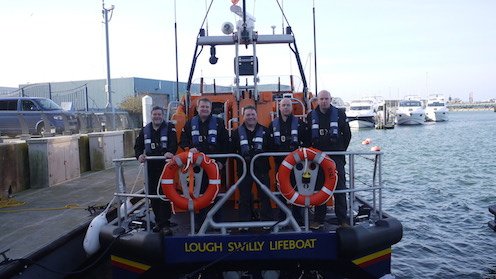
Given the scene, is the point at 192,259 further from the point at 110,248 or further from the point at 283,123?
the point at 283,123

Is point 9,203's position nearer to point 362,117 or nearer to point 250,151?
point 250,151

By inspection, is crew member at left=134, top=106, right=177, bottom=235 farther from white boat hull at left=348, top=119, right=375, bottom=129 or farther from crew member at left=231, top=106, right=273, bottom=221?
white boat hull at left=348, top=119, right=375, bottom=129

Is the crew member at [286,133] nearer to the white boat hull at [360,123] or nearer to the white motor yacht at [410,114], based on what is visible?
the white boat hull at [360,123]

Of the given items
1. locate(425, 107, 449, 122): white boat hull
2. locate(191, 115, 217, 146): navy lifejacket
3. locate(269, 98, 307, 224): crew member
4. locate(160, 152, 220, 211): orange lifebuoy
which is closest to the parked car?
locate(191, 115, 217, 146): navy lifejacket

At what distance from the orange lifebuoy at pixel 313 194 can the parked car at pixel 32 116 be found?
10.7 metres

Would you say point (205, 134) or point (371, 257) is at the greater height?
point (205, 134)

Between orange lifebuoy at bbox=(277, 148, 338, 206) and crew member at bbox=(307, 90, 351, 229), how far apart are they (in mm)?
493

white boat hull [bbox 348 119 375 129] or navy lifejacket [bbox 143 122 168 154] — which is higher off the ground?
navy lifejacket [bbox 143 122 168 154]

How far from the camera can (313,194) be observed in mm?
4703

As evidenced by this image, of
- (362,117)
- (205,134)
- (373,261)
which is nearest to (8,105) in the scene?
(205,134)

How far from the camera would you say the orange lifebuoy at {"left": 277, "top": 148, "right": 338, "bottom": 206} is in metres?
4.62

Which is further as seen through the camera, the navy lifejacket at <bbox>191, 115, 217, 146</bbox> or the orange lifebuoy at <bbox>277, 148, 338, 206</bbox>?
the navy lifejacket at <bbox>191, 115, 217, 146</bbox>

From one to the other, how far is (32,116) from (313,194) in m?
12.5

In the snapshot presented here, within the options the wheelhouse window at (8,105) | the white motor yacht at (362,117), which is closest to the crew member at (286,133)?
the wheelhouse window at (8,105)
